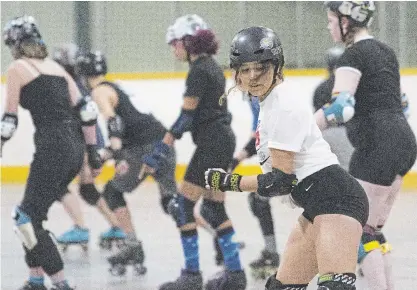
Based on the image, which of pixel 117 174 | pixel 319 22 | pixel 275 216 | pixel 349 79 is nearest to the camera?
pixel 349 79

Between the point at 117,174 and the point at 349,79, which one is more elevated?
the point at 349,79

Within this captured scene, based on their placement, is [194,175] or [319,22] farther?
[319,22]

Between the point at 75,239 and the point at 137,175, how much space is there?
101 centimetres

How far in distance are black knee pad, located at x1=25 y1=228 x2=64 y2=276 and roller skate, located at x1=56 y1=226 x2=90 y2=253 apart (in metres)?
1.97

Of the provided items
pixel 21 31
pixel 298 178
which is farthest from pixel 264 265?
pixel 298 178

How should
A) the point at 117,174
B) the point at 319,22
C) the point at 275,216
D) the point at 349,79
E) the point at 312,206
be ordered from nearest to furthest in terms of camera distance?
1. the point at 312,206
2. the point at 349,79
3. the point at 117,174
4. the point at 275,216
5. the point at 319,22

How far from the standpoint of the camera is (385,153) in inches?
188

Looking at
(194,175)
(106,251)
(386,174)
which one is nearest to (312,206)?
(386,174)

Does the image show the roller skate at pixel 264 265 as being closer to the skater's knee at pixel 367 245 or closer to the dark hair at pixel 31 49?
the skater's knee at pixel 367 245

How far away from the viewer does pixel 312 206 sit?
3.68m

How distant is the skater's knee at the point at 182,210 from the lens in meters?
5.67

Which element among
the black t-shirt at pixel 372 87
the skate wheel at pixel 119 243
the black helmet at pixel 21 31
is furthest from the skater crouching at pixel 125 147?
the black t-shirt at pixel 372 87

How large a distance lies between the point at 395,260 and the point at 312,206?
3093 millimetres

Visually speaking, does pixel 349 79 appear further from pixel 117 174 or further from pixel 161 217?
pixel 161 217
